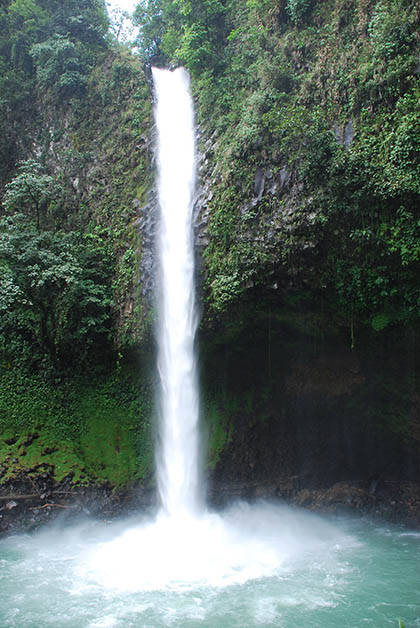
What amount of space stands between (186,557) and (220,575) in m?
0.97

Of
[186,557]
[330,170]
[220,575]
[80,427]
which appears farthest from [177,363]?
[330,170]

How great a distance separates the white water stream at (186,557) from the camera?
6.83 m

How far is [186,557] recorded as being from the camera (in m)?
8.68

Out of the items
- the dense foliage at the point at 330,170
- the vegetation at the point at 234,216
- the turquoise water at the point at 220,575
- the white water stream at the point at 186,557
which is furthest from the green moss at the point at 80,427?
the dense foliage at the point at 330,170

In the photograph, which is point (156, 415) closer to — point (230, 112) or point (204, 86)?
point (230, 112)

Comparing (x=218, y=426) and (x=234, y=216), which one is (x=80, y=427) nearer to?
(x=218, y=426)

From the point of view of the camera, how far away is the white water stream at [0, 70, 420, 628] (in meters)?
6.83

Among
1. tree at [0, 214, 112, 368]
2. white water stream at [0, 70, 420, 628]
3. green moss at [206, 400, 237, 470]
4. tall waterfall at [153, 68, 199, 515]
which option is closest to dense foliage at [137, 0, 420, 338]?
tall waterfall at [153, 68, 199, 515]

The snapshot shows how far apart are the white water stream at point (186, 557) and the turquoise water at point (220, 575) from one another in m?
0.02

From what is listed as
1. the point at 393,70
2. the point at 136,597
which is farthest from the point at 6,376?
the point at 393,70

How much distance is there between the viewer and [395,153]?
Answer: 8688 mm

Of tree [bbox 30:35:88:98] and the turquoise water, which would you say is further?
tree [bbox 30:35:88:98]

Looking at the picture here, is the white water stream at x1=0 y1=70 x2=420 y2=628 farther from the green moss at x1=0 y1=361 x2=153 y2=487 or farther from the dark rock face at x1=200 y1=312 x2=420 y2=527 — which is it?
the green moss at x1=0 y1=361 x2=153 y2=487

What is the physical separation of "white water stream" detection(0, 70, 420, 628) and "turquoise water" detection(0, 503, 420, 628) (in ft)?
0.08
